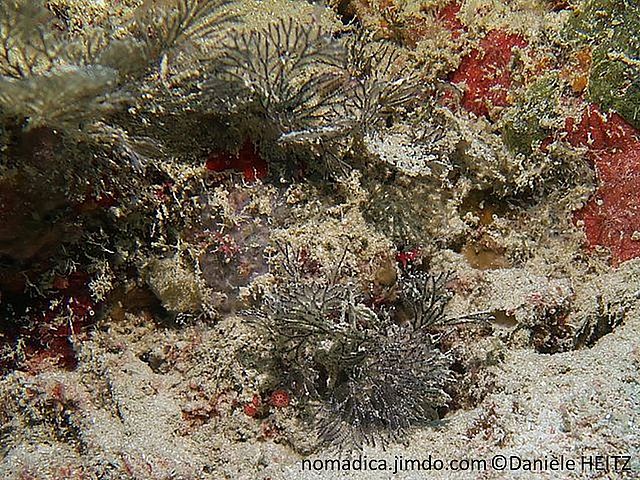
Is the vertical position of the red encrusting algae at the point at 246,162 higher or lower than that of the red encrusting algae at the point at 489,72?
lower

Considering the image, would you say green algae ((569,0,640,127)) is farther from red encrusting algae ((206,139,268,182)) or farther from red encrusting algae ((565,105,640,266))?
red encrusting algae ((206,139,268,182))

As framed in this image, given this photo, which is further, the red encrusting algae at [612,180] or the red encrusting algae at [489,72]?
the red encrusting algae at [489,72]

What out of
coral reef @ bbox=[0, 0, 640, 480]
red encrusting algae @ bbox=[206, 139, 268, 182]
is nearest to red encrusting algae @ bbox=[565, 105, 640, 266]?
coral reef @ bbox=[0, 0, 640, 480]

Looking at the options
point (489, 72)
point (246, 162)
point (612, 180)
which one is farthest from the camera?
point (489, 72)

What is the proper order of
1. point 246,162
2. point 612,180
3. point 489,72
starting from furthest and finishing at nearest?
point 489,72, point 612,180, point 246,162

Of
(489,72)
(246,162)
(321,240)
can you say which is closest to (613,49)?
(489,72)

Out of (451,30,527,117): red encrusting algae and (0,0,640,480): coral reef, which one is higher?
(451,30,527,117): red encrusting algae

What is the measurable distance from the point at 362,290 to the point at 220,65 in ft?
5.24

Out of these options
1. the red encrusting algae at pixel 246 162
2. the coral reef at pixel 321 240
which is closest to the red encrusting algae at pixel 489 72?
the coral reef at pixel 321 240

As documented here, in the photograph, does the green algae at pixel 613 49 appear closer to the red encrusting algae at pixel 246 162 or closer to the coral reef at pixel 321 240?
the coral reef at pixel 321 240

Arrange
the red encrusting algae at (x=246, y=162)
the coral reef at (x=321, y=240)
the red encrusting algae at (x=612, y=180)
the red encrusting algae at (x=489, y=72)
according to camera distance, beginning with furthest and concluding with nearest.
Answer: the red encrusting algae at (x=489, y=72), the red encrusting algae at (x=612, y=180), the red encrusting algae at (x=246, y=162), the coral reef at (x=321, y=240)

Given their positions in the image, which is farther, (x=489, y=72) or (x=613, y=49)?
(x=489, y=72)

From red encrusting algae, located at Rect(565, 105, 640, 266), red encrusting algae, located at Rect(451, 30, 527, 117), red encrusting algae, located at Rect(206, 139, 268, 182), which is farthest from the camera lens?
red encrusting algae, located at Rect(451, 30, 527, 117)

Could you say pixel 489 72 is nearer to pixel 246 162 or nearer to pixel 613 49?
pixel 613 49
